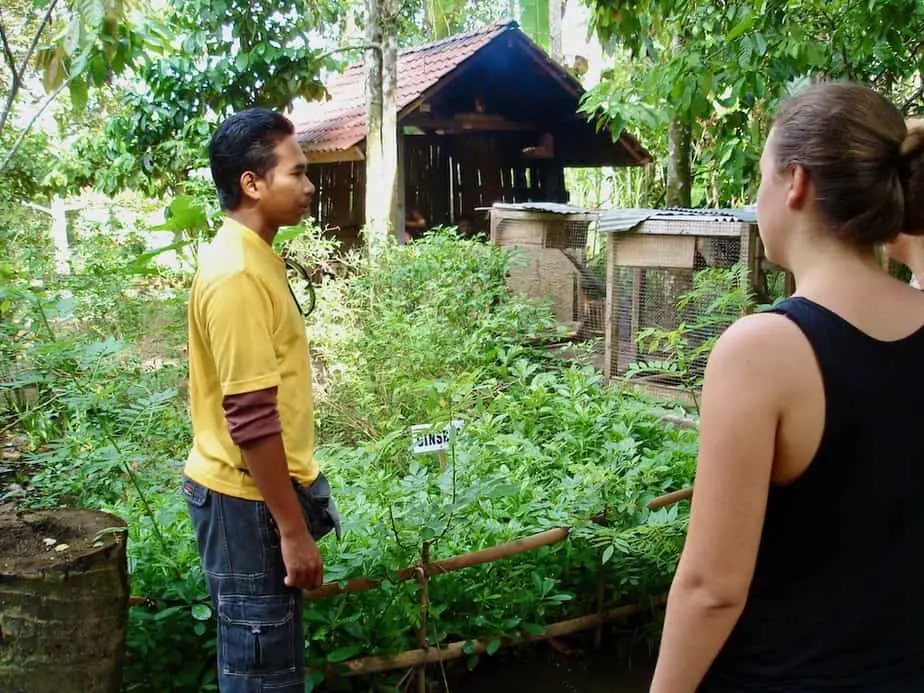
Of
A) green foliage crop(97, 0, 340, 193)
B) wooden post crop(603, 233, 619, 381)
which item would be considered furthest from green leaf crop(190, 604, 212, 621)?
green foliage crop(97, 0, 340, 193)

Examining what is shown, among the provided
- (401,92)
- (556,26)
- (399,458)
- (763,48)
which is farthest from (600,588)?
(556,26)

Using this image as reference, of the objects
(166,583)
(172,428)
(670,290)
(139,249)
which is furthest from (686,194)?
(166,583)

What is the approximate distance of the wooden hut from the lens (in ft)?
34.5

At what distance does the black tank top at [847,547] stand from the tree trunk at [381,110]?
7.31 metres

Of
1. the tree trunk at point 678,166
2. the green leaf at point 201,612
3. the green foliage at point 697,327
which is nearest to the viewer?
the green leaf at point 201,612

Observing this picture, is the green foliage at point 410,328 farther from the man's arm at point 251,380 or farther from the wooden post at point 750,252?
the man's arm at point 251,380

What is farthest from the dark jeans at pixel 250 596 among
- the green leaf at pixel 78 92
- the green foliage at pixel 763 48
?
the green foliage at pixel 763 48

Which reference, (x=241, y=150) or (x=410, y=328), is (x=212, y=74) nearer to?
(x=410, y=328)

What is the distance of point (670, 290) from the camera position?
19.9 ft

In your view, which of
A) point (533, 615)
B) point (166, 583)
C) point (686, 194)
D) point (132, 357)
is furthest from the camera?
point (686, 194)

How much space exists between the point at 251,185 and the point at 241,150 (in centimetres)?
8

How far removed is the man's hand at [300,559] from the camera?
196cm

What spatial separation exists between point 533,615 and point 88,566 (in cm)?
152

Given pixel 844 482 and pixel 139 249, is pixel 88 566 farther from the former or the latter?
pixel 139 249
